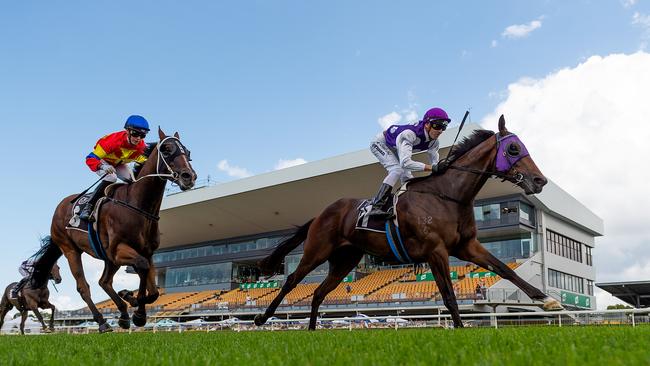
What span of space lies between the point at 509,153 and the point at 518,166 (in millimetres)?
182

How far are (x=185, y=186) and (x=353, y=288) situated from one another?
95.7 feet

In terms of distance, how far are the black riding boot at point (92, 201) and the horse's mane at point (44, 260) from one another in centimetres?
285

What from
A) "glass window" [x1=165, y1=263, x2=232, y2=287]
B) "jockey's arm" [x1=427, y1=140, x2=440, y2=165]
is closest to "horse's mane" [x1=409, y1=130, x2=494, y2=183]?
"jockey's arm" [x1=427, y1=140, x2=440, y2=165]

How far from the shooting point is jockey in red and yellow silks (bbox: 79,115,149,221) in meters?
8.16

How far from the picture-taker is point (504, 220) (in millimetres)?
32625

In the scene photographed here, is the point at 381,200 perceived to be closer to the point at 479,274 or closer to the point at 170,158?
the point at 170,158

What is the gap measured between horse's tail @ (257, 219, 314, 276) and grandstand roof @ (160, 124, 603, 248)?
18289 millimetres

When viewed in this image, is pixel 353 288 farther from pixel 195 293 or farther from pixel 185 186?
pixel 185 186

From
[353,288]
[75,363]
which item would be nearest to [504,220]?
[353,288]

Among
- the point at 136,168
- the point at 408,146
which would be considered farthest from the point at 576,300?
the point at 136,168

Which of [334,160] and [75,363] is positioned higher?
[334,160]

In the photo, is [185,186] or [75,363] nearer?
[75,363]

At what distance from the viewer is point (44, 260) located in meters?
11.0

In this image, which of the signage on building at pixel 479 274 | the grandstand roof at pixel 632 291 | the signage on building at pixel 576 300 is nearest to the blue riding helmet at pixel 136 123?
the signage on building at pixel 479 274
